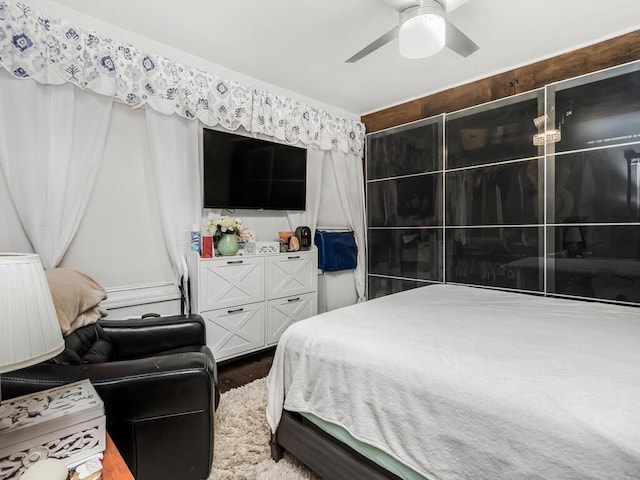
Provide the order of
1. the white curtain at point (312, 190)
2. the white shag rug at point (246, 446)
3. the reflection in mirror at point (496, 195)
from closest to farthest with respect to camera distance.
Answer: the white shag rug at point (246, 446) < the reflection in mirror at point (496, 195) < the white curtain at point (312, 190)

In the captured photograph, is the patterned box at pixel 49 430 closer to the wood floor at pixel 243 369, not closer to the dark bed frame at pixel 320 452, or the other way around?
the dark bed frame at pixel 320 452

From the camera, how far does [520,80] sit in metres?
3.03

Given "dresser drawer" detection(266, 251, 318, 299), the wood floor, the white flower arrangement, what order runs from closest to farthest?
the wood floor
the white flower arrangement
"dresser drawer" detection(266, 251, 318, 299)

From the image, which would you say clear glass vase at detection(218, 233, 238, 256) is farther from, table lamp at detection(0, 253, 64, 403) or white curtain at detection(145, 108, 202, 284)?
table lamp at detection(0, 253, 64, 403)

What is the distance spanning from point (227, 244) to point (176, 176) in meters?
0.71

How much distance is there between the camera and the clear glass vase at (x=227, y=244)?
2.82 metres

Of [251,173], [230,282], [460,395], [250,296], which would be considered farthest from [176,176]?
[460,395]

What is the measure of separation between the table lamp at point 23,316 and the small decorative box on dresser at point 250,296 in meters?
1.83

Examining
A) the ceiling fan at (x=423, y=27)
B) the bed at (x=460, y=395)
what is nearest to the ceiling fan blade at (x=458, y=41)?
the ceiling fan at (x=423, y=27)

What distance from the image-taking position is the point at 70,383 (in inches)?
48.2

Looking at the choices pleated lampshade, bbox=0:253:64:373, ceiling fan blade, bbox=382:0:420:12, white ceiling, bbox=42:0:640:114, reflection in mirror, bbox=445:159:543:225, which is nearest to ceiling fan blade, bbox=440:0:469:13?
ceiling fan blade, bbox=382:0:420:12

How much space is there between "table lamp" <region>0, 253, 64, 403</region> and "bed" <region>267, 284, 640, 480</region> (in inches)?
39.9

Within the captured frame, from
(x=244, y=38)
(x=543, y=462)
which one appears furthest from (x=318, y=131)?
(x=543, y=462)

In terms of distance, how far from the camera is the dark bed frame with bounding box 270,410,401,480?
4.24 feet
